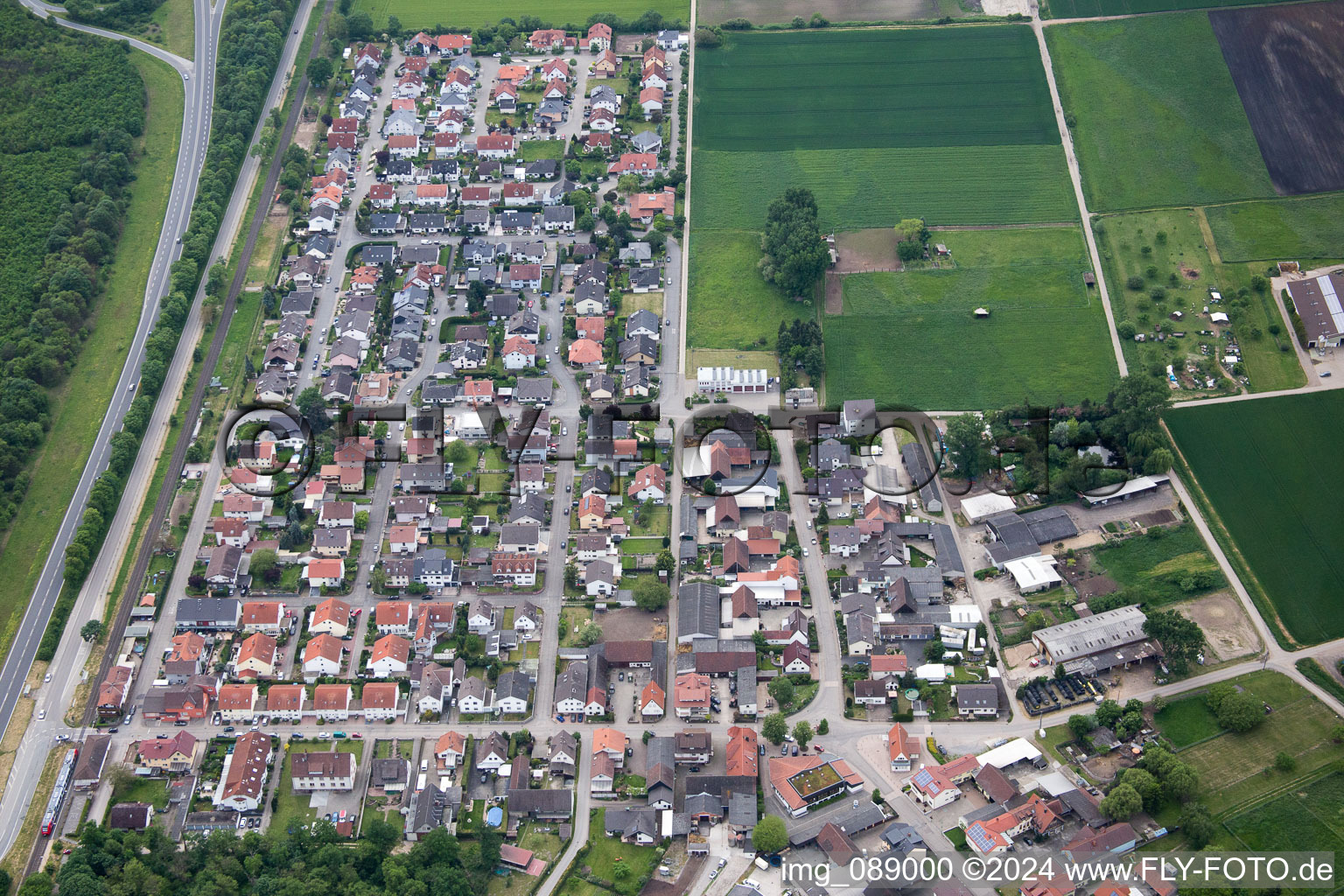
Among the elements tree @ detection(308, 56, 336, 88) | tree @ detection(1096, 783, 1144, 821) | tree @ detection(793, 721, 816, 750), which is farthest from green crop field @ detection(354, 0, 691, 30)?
tree @ detection(1096, 783, 1144, 821)

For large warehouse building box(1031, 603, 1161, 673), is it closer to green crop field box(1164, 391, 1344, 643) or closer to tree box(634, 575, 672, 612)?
green crop field box(1164, 391, 1344, 643)

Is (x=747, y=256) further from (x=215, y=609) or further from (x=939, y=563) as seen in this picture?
(x=215, y=609)

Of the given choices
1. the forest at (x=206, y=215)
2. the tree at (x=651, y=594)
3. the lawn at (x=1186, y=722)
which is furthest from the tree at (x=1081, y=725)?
the forest at (x=206, y=215)

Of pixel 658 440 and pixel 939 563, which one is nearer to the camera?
pixel 939 563

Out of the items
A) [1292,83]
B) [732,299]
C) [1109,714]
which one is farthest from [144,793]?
[1292,83]

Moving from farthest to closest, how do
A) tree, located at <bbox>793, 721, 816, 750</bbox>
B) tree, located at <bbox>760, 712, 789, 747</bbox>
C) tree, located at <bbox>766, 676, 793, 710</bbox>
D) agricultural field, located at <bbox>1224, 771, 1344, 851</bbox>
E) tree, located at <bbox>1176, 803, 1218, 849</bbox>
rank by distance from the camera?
1. tree, located at <bbox>766, 676, 793, 710</bbox>
2. tree, located at <bbox>760, 712, 789, 747</bbox>
3. tree, located at <bbox>793, 721, 816, 750</bbox>
4. agricultural field, located at <bbox>1224, 771, 1344, 851</bbox>
5. tree, located at <bbox>1176, 803, 1218, 849</bbox>

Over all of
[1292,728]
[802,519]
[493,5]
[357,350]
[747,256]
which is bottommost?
[1292,728]

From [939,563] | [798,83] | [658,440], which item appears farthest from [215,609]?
[798,83]
